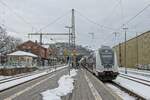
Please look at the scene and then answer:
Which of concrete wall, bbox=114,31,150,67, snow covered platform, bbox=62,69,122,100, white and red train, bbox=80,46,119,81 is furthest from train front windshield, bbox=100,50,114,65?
concrete wall, bbox=114,31,150,67

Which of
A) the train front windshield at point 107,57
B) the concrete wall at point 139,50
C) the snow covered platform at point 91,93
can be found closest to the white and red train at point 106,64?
the train front windshield at point 107,57

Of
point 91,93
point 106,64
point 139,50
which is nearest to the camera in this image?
point 91,93

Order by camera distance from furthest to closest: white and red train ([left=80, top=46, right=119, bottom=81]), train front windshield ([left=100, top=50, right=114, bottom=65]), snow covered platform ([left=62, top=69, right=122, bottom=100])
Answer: train front windshield ([left=100, top=50, right=114, bottom=65]), white and red train ([left=80, top=46, right=119, bottom=81]), snow covered platform ([left=62, top=69, right=122, bottom=100])

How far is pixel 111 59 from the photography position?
119 ft

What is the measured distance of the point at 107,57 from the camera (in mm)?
36438

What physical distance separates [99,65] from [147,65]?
3334 centimetres

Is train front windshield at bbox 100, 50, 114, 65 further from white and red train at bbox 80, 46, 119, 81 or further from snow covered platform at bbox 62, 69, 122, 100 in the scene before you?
snow covered platform at bbox 62, 69, 122, 100

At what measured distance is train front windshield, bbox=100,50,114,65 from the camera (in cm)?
3612

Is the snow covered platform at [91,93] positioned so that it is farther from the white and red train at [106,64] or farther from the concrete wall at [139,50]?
the concrete wall at [139,50]

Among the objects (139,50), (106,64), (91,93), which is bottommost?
(91,93)

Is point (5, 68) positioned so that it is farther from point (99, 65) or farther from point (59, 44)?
point (59, 44)

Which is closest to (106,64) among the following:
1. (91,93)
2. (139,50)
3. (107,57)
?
(107,57)

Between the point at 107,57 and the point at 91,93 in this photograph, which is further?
the point at 107,57

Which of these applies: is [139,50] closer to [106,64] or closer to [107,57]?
[107,57]
